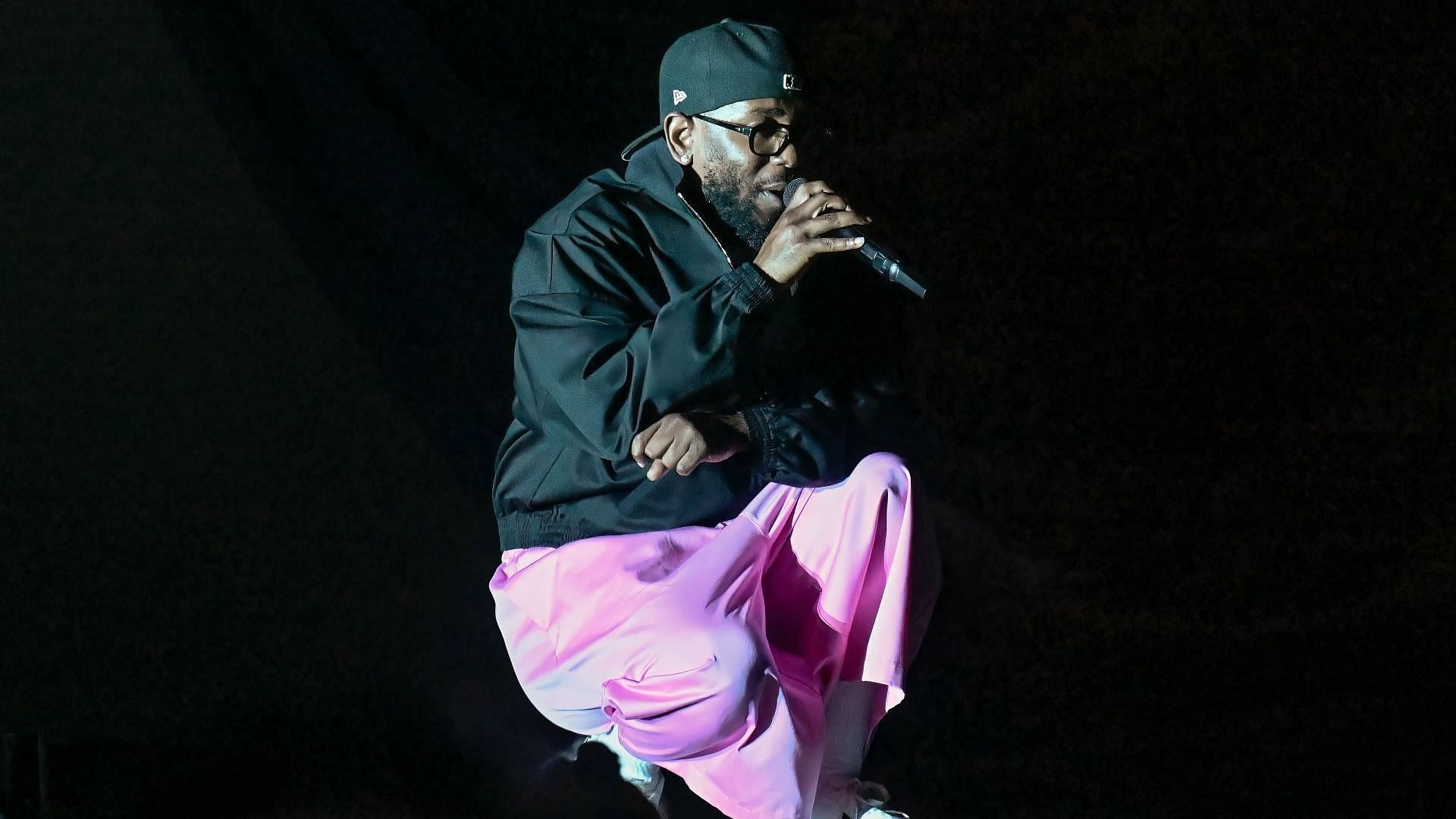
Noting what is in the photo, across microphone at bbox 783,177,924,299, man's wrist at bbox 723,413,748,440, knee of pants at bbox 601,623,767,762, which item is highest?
microphone at bbox 783,177,924,299

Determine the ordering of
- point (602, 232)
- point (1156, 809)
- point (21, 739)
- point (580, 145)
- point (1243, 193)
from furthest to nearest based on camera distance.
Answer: point (1243, 193), point (580, 145), point (1156, 809), point (21, 739), point (602, 232)

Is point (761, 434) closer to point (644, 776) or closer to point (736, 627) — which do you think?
point (736, 627)

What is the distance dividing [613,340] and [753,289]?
162mm

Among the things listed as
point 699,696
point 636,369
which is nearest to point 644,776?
point 699,696

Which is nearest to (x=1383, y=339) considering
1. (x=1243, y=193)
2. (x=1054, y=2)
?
(x=1243, y=193)

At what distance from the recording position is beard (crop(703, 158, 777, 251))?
1.74 metres

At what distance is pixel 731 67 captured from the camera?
5.60ft

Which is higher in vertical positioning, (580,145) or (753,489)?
(580,145)

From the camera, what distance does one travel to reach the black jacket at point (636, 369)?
1.58 m

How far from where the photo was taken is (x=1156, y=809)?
80.6 inches

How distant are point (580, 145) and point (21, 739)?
1075 millimetres

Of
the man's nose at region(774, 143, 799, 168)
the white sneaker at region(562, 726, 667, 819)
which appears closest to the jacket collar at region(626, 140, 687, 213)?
the man's nose at region(774, 143, 799, 168)

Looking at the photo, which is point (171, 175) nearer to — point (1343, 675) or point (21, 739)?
point (21, 739)

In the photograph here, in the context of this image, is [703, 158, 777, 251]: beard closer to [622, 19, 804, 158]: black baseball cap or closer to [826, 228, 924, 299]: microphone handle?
[622, 19, 804, 158]: black baseball cap
